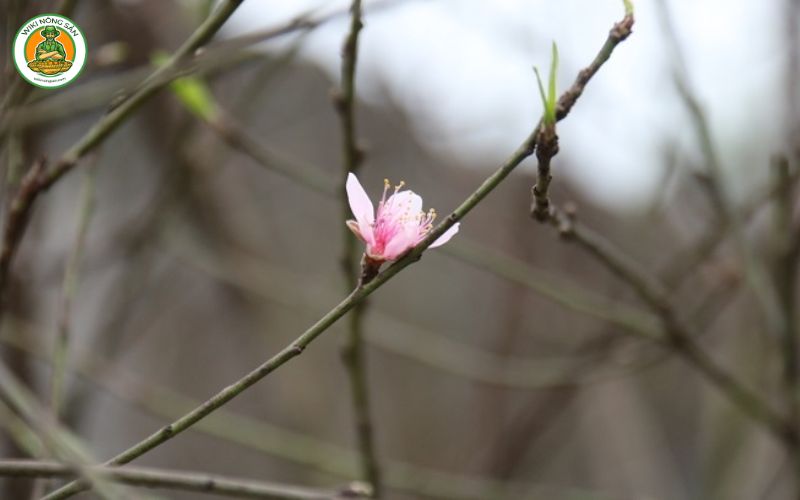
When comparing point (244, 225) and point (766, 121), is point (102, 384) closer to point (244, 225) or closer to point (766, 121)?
point (244, 225)

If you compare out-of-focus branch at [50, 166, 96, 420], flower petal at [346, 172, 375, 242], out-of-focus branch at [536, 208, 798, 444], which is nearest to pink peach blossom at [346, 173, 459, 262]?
flower petal at [346, 172, 375, 242]

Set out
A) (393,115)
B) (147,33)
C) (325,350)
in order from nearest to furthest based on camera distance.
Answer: (147,33), (393,115), (325,350)

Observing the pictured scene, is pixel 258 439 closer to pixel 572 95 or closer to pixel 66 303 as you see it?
pixel 66 303

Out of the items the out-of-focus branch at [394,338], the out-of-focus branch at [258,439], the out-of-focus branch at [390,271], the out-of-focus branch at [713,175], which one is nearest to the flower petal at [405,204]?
the out-of-focus branch at [390,271]

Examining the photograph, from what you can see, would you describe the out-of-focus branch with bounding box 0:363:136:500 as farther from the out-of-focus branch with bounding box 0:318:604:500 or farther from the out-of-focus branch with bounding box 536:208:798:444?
the out-of-focus branch with bounding box 0:318:604:500

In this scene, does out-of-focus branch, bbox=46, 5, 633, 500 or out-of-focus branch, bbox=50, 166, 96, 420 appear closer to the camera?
out-of-focus branch, bbox=46, 5, 633, 500

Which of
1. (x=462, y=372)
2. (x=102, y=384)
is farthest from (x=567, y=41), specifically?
(x=102, y=384)
